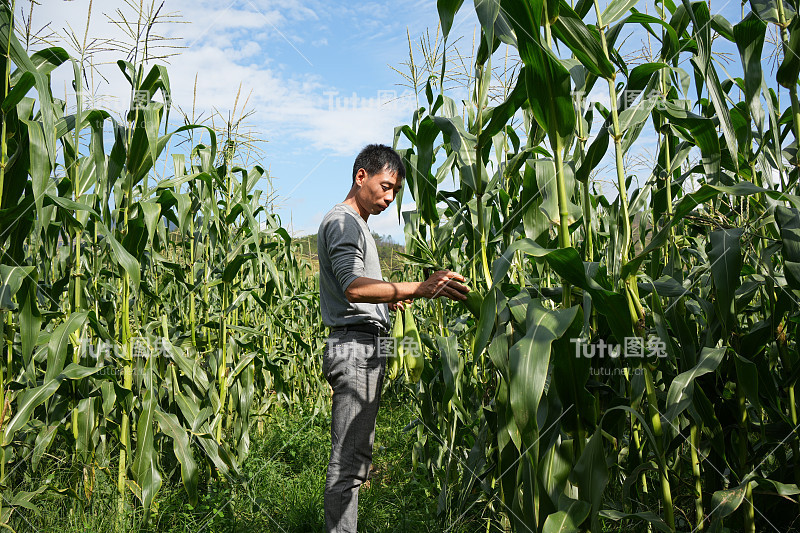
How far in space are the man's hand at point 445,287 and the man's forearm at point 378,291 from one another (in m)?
0.13

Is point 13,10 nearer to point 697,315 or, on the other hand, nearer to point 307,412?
point 697,315

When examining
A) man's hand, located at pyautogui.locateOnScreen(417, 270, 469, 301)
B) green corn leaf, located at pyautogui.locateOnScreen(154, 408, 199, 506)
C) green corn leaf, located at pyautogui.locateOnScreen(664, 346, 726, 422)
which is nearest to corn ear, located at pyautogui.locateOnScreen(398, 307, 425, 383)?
man's hand, located at pyautogui.locateOnScreen(417, 270, 469, 301)

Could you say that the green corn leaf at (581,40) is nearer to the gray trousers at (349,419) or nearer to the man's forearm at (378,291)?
the man's forearm at (378,291)

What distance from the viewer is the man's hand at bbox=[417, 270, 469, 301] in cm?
201

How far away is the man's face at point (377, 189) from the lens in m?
2.63

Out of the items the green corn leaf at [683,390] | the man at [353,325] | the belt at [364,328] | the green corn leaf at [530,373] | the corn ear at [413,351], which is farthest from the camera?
the belt at [364,328]

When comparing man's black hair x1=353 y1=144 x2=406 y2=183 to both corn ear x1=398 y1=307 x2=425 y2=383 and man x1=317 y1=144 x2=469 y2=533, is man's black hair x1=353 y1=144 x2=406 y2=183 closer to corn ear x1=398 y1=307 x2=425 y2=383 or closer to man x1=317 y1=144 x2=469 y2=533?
man x1=317 y1=144 x2=469 y2=533

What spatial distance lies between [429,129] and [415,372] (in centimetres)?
113

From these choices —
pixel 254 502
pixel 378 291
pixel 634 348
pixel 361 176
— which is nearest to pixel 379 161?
pixel 361 176

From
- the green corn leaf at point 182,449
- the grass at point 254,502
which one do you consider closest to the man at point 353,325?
the grass at point 254,502

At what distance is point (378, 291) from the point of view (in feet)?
7.43

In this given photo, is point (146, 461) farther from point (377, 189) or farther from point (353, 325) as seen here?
point (377, 189)

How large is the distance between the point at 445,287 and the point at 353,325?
0.72 m

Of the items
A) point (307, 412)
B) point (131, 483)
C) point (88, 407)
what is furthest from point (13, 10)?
point (307, 412)
